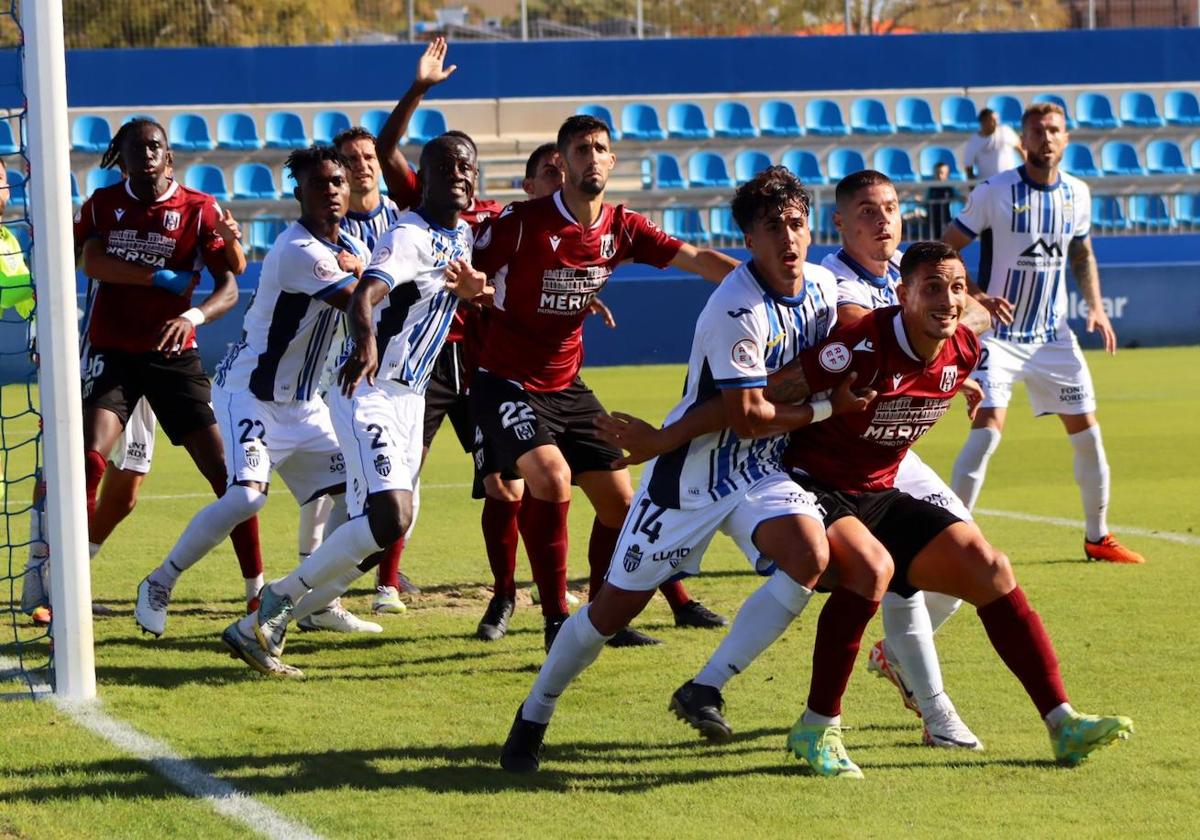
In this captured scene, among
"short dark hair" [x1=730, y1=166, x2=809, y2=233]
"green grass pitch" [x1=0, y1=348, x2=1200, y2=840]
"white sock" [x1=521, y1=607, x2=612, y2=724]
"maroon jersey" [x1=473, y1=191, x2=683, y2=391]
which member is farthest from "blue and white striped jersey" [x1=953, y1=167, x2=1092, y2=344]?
"white sock" [x1=521, y1=607, x2=612, y2=724]

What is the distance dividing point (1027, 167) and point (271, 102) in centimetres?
1900

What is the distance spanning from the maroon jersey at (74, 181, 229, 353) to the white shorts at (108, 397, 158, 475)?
1.43ft

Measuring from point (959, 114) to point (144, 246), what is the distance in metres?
21.1

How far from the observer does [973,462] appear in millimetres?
8852

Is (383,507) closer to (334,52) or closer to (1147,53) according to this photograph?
(334,52)

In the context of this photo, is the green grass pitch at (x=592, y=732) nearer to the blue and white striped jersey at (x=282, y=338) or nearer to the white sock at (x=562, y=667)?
the white sock at (x=562, y=667)

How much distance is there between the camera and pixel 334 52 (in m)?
26.1

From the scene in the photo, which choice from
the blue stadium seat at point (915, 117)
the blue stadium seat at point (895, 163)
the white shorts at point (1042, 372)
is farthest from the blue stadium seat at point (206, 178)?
the white shorts at point (1042, 372)

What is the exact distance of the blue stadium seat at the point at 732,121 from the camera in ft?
85.7

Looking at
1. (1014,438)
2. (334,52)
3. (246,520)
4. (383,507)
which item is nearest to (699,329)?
(383,507)

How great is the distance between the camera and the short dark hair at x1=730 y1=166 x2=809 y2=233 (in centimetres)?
527

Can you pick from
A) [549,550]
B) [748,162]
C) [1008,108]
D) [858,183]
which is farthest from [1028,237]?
[1008,108]

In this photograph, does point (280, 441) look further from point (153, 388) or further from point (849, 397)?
point (849, 397)

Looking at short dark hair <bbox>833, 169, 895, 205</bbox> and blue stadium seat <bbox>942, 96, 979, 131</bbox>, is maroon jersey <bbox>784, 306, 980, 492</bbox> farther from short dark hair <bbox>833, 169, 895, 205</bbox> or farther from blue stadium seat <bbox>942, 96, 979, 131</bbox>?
blue stadium seat <bbox>942, 96, 979, 131</bbox>
